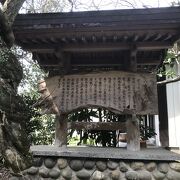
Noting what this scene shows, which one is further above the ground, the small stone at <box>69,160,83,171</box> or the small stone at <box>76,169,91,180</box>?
the small stone at <box>69,160,83,171</box>

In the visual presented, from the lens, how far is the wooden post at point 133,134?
18.0 ft

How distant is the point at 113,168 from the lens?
202 inches

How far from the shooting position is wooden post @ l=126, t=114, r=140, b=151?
5.49m

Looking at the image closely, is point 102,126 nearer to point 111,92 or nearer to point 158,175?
point 111,92

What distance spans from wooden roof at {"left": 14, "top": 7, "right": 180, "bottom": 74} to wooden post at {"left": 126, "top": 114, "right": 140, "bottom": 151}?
123 cm

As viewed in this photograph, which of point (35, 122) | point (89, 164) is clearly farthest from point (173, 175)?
point (35, 122)

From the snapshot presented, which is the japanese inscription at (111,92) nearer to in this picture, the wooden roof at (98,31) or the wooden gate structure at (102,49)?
the wooden gate structure at (102,49)

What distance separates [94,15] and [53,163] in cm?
267

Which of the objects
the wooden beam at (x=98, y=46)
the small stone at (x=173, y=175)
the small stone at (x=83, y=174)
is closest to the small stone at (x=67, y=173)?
the small stone at (x=83, y=174)

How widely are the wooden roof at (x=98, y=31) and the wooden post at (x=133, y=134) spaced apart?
1.23m

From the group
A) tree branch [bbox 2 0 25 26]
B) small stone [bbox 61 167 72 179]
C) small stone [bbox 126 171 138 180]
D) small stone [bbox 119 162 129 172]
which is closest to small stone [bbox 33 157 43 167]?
small stone [bbox 61 167 72 179]

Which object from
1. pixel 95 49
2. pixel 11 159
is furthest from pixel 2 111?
pixel 95 49

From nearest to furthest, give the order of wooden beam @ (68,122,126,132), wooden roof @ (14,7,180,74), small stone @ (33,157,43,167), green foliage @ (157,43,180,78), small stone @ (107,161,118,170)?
wooden roof @ (14,7,180,74) < small stone @ (107,161,118,170) < small stone @ (33,157,43,167) < wooden beam @ (68,122,126,132) < green foliage @ (157,43,180,78)

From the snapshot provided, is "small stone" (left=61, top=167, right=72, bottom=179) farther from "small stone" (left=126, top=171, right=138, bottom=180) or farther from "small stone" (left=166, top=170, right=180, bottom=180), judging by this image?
"small stone" (left=166, top=170, right=180, bottom=180)
